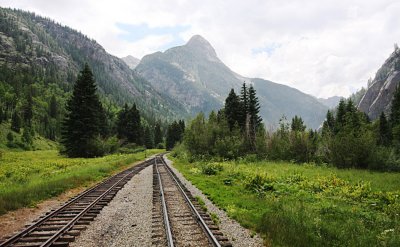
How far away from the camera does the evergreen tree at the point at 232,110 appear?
59438 mm

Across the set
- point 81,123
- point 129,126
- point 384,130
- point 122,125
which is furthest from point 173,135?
point 384,130

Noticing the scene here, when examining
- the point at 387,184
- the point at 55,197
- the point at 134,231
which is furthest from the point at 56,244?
the point at 387,184

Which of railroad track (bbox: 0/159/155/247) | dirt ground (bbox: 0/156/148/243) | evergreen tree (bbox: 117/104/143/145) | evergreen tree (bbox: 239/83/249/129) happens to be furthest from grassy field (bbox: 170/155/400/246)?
evergreen tree (bbox: 117/104/143/145)

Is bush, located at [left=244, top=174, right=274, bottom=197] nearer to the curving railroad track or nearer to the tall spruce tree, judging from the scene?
the curving railroad track

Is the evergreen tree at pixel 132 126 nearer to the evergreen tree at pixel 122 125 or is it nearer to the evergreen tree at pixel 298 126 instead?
the evergreen tree at pixel 122 125

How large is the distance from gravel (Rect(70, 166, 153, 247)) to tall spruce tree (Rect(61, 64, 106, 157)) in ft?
123

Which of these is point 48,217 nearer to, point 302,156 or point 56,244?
point 56,244

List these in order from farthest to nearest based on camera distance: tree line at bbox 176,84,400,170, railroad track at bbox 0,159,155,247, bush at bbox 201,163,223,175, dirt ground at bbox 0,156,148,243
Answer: tree line at bbox 176,84,400,170 < bush at bbox 201,163,223,175 < dirt ground at bbox 0,156,148,243 < railroad track at bbox 0,159,155,247

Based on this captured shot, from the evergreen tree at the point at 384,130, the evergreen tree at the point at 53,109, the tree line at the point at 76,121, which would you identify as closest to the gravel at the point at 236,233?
the tree line at the point at 76,121

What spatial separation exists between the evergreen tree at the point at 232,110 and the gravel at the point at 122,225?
42933 millimetres

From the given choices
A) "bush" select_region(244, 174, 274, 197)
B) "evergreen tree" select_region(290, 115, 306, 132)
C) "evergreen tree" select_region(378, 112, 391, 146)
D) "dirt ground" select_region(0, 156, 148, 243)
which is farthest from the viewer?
"evergreen tree" select_region(378, 112, 391, 146)

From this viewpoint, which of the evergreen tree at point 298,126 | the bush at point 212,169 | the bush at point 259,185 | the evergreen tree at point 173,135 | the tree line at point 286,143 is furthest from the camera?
the evergreen tree at point 173,135

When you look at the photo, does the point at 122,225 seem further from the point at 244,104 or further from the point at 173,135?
the point at 173,135

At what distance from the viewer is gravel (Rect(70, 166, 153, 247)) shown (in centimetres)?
986
